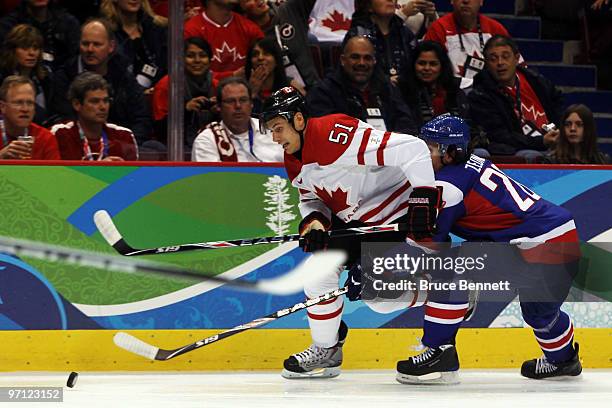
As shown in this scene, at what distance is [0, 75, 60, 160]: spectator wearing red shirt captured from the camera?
15.4ft

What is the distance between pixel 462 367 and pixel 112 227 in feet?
4.95

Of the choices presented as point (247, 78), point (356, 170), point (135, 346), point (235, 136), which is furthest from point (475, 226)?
point (247, 78)

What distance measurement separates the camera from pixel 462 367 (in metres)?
4.80

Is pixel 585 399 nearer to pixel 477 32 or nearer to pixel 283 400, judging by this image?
pixel 283 400

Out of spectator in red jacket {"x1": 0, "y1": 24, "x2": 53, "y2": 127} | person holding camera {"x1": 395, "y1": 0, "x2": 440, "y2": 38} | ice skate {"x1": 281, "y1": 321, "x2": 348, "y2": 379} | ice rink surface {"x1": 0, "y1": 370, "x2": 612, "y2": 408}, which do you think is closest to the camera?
ice rink surface {"x1": 0, "y1": 370, "x2": 612, "y2": 408}

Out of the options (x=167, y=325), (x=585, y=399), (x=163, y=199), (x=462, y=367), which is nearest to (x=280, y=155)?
(x=163, y=199)

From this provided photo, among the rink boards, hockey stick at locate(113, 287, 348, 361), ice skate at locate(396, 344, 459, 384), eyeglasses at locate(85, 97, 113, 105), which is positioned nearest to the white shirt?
the rink boards

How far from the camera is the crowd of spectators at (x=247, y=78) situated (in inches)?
191

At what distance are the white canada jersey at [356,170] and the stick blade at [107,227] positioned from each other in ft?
2.27

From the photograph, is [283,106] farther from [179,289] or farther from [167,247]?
[179,289]

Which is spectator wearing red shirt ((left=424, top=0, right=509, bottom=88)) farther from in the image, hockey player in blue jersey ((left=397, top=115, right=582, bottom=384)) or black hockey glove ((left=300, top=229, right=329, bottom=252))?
black hockey glove ((left=300, top=229, right=329, bottom=252))

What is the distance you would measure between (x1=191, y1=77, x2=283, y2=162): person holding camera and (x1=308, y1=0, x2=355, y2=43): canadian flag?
0.68 metres

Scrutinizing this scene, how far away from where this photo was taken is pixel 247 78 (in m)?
5.44

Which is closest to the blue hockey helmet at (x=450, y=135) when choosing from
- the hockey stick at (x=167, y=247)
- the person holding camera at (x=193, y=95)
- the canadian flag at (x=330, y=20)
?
the hockey stick at (x=167, y=247)
